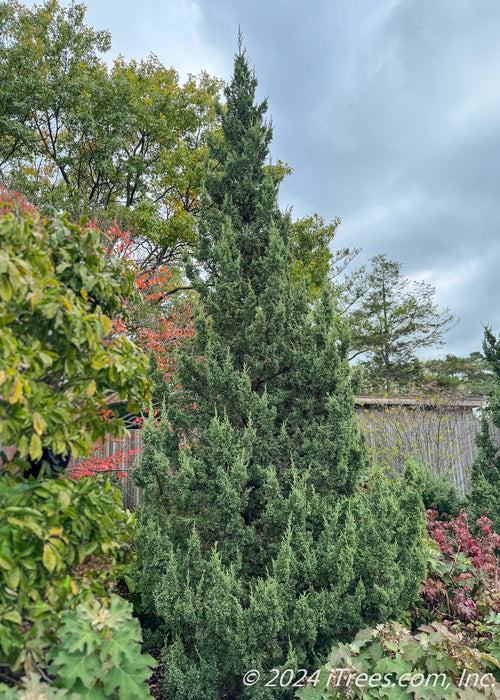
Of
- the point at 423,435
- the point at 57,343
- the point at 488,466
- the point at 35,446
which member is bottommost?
the point at 488,466

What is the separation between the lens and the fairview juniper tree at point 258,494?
2957mm

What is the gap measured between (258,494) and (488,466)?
5.10m

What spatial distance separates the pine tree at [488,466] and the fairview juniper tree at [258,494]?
11.3 ft

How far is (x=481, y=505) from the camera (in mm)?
6504

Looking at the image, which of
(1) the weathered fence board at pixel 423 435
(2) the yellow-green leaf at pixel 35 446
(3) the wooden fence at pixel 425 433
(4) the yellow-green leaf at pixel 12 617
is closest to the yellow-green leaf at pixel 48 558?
(4) the yellow-green leaf at pixel 12 617

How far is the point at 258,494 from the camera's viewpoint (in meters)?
3.46

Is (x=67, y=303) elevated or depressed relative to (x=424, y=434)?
elevated

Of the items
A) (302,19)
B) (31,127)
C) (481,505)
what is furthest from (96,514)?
(31,127)

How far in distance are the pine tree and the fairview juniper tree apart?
11.3ft

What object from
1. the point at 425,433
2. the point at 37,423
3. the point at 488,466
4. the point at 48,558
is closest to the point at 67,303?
the point at 37,423

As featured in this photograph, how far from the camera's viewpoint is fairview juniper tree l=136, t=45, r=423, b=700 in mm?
2957

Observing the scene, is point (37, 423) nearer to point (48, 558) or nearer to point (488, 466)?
point (48, 558)

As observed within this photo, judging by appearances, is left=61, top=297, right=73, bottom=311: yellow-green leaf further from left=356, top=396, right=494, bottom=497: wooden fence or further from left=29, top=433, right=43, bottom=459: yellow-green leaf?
left=356, top=396, right=494, bottom=497: wooden fence

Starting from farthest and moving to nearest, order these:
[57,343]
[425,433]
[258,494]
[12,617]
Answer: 1. [425,433]
2. [258,494]
3. [57,343]
4. [12,617]
